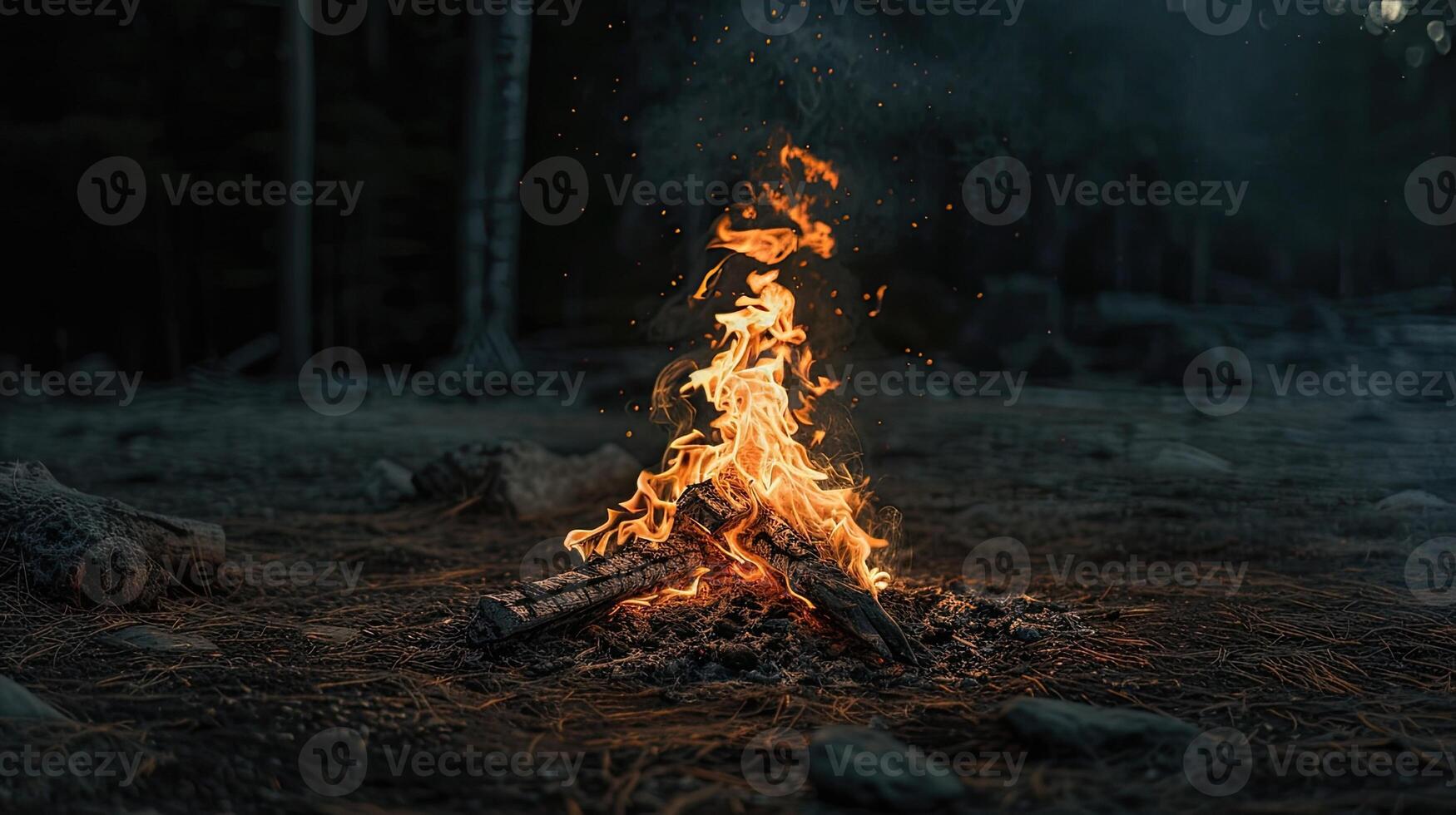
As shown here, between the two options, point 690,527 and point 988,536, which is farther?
point 988,536

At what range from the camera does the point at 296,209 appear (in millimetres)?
9070

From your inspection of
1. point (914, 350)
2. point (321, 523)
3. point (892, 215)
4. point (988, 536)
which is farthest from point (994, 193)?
point (321, 523)

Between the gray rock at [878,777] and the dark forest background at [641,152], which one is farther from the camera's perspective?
the dark forest background at [641,152]

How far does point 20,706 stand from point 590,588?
1.85m

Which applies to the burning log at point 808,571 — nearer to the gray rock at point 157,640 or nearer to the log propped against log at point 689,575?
the log propped against log at point 689,575

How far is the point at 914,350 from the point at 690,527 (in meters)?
3.91

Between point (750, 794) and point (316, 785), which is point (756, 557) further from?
point (316, 785)

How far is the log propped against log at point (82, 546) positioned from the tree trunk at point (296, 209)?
428 cm

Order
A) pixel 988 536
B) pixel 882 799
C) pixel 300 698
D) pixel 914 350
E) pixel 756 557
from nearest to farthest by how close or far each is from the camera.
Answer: pixel 882 799 → pixel 300 698 → pixel 756 557 → pixel 988 536 → pixel 914 350

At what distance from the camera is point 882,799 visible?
2.65 m

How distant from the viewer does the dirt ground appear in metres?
2.81

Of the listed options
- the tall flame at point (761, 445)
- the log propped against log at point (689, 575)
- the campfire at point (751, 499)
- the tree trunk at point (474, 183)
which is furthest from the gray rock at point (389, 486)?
the log propped against log at point (689, 575)

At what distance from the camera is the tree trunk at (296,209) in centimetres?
897

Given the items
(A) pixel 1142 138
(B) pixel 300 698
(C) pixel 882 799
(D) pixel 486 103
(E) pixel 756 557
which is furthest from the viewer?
(D) pixel 486 103
